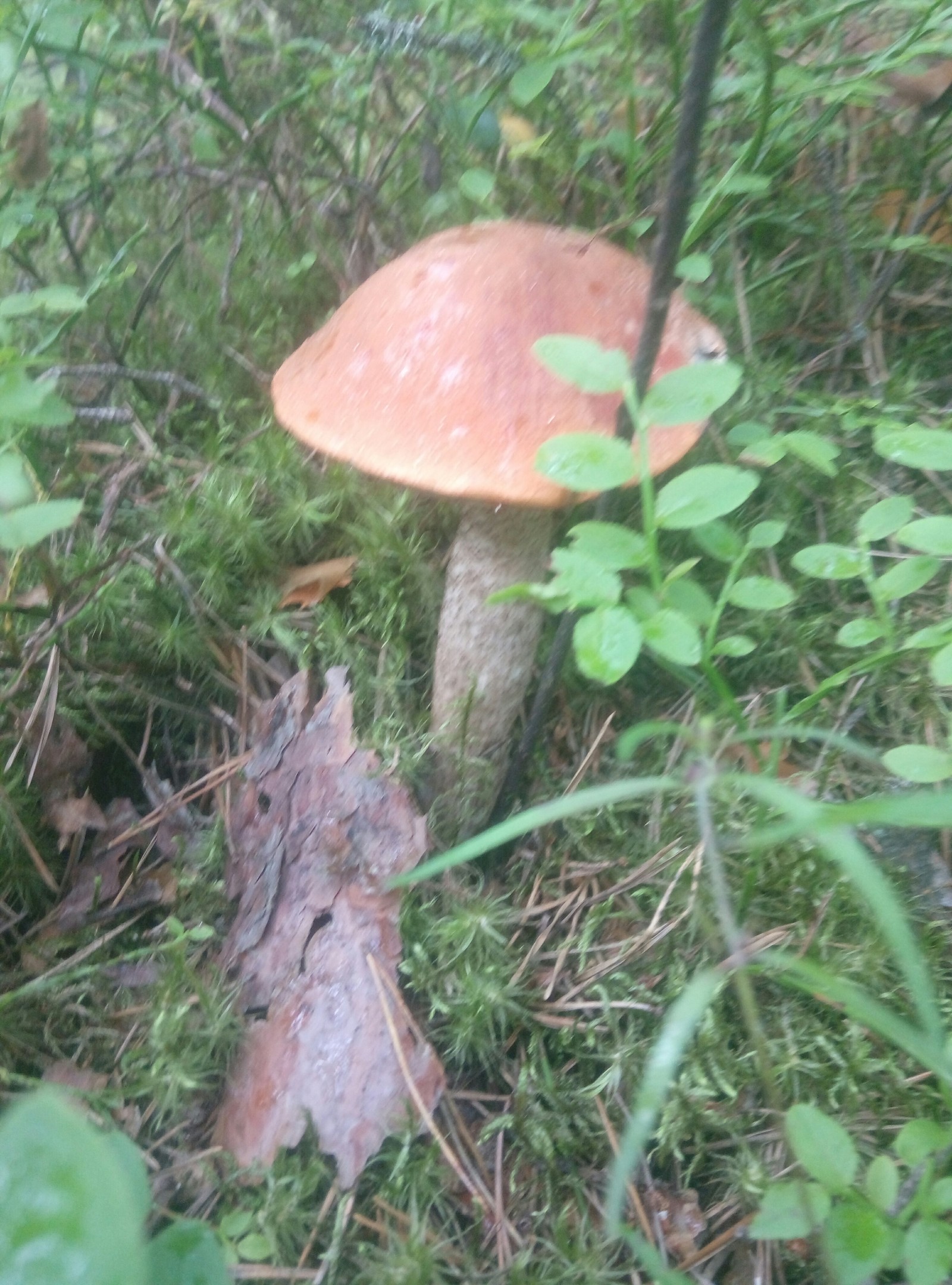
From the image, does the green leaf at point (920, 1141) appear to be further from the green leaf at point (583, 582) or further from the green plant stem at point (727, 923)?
the green leaf at point (583, 582)

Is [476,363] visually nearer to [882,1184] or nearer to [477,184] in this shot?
[477,184]

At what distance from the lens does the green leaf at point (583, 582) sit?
0.81 m

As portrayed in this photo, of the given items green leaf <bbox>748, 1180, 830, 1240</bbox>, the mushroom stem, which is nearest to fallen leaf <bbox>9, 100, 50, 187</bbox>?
the mushroom stem

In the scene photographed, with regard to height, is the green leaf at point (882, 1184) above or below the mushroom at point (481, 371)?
below

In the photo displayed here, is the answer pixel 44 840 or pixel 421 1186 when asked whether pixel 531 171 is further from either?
pixel 421 1186

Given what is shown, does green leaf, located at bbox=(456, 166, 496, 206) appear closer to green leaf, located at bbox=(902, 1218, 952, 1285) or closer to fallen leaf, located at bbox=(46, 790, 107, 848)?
fallen leaf, located at bbox=(46, 790, 107, 848)

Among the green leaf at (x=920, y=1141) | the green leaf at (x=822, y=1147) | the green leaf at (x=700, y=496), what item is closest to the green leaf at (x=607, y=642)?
the green leaf at (x=700, y=496)

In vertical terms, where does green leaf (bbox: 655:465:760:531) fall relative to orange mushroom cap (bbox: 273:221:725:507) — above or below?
below

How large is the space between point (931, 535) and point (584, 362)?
1.51ft

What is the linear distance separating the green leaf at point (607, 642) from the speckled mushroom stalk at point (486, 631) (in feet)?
1.50

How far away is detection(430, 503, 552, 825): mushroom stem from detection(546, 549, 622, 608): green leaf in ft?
1.38

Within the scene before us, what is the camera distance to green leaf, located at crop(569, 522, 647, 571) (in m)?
0.84

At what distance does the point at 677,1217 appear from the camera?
104cm

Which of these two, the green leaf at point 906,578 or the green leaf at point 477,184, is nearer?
the green leaf at point 906,578
